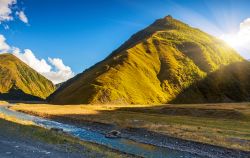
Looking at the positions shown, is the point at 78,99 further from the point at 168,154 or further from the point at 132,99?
the point at 168,154

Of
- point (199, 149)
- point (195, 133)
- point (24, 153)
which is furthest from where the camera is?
point (195, 133)

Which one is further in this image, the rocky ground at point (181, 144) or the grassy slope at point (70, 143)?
the rocky ground at point (181, 144)

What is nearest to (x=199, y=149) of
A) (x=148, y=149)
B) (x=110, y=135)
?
(x=148, y=149)

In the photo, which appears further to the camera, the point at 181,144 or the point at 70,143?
the point at 181,144

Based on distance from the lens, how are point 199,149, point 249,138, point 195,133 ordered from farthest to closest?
point 195,133 → point 249,138 → point 199,149

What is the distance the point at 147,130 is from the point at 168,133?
6.32 metres

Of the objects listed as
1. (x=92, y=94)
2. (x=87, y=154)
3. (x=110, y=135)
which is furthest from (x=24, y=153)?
(x=92, y=94)

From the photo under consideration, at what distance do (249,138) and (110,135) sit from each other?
22.7 metres

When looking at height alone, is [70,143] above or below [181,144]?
below

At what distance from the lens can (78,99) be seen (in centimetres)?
19675

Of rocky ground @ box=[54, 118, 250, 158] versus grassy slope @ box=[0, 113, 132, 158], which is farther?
rocky ground @ box=[54, 118, 250, 158]

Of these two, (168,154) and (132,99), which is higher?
(132,99)

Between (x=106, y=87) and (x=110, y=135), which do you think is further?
(x=106, y=87)

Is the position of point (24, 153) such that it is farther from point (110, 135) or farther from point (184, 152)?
point (110, 135)
